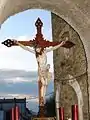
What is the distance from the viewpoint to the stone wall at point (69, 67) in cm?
519

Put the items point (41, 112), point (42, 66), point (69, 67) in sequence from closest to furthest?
point (41, 112)
point (42, 66)
point (69, 67)

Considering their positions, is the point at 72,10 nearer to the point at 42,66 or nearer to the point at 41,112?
the point at 42,66

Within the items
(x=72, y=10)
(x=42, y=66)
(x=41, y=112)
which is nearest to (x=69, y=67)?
(x=42, y=66)

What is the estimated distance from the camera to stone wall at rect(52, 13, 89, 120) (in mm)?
5191

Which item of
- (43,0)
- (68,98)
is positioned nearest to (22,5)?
(43,0)

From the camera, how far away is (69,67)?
6000 millimetres

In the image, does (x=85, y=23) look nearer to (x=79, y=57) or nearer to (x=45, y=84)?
(x=45, y=84)

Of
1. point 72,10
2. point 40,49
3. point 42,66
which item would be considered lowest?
point 42,66

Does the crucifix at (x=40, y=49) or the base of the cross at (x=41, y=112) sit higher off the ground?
the crucifix at (x=40, y=49)

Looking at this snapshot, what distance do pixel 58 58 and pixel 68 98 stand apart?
0.94 meters

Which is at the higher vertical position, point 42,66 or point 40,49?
point 40,49

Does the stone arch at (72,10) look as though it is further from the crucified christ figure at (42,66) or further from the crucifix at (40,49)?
the crucified christ figure at (42,66)

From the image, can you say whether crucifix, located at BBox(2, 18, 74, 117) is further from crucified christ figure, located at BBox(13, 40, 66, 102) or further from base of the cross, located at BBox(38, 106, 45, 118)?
base of the cross, located at BBox(38, 106, 45, 118)

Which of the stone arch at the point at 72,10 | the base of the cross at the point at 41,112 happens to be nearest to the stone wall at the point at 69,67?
the stone arch at the point at 72,10
